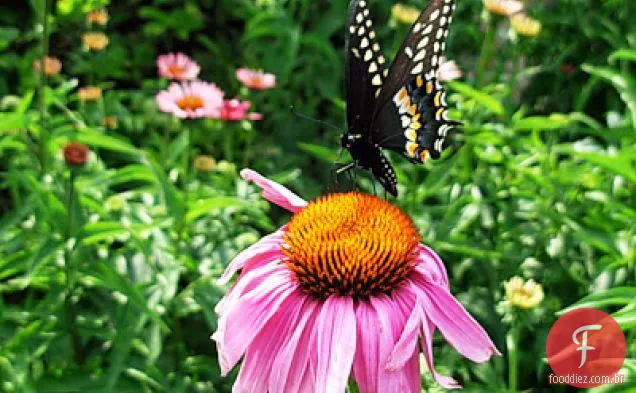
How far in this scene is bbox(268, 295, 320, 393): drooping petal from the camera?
0.92 metres

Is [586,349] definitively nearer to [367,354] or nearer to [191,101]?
[367,354]

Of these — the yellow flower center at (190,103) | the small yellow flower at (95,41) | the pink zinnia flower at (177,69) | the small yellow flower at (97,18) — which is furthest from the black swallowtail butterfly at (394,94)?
the small yellow flower at (97,18)

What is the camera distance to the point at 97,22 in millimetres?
2436

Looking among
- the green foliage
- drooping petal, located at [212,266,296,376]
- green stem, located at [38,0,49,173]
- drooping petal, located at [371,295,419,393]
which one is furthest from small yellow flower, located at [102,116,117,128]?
drooping petal, located at [371,295,419,393]

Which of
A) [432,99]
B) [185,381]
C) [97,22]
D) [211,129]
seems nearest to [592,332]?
[432,99]

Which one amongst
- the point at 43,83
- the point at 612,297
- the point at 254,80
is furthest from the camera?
the point at 254,80

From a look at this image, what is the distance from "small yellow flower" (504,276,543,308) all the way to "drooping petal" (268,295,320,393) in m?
0.49

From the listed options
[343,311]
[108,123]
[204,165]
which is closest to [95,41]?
[108,123]

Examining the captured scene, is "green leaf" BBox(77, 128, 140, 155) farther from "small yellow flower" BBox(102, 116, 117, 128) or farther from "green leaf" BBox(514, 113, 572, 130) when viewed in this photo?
"green leaf" BBox(514, 113, 572, 130)

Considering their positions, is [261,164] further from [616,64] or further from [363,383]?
[363,383]

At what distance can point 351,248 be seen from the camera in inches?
38.0

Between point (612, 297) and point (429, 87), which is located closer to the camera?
point (612, 297)

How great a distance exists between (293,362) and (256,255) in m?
0.20

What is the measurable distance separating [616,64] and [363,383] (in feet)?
6.52
